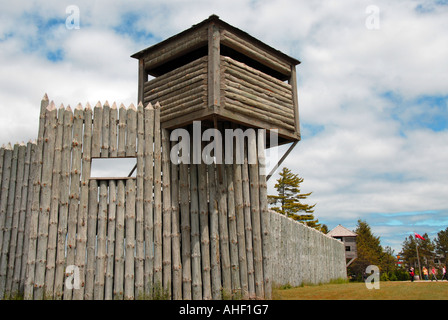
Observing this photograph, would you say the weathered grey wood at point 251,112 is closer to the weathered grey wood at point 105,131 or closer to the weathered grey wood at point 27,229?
the weathered grey wood at point 105,131

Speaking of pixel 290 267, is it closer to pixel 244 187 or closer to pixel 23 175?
→ pixel 244 187

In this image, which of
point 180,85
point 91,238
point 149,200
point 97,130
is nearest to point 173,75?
point 180,85

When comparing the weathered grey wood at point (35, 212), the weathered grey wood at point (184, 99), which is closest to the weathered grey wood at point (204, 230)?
the weathered grey wood at point (184, 99)

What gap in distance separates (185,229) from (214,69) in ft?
12.9

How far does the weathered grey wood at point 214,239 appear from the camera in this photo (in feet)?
32.7

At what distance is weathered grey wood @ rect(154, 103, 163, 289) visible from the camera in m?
9.61

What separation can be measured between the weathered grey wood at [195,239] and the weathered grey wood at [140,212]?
4.00ft

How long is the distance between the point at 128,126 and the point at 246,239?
407 centimetres

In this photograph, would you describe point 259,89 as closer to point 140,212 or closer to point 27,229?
point 140,212

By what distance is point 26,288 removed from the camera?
909cm

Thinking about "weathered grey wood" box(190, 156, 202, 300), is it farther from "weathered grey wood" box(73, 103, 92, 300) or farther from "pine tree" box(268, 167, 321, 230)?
"pine tree" box(268, 167, 321, 230)

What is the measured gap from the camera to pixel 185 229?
10.2 metres
